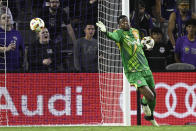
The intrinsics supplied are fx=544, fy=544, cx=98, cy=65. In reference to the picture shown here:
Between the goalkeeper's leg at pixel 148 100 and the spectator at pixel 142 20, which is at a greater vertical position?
the spectator at pixel 142 20

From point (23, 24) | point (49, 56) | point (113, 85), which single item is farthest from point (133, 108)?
point (23, 24)

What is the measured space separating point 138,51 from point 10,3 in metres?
4.21

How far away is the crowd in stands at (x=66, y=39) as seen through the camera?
1227 cm

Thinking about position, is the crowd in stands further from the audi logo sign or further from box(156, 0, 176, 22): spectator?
box(156, 0, 176, 22): spectator

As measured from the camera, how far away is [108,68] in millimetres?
11875

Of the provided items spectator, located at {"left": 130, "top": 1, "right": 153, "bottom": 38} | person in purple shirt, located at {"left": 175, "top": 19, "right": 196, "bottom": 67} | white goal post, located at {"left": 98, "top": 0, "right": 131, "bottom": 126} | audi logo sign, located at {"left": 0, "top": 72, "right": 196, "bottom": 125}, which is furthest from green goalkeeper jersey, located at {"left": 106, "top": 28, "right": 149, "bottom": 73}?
person in purple shirt, located at {"left": 175, "top": 19, "right": 196, "bottom": 67}

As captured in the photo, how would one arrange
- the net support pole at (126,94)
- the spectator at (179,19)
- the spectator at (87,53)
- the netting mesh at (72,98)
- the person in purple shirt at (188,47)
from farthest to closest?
1. the spectator at (179,19)
2. the person in purple shirt at (188,47)
3. the spectator at (87,53)
4. the netting mesh at (72,98)
5. the net support pole at (126,94)

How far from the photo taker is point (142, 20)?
1309 cm

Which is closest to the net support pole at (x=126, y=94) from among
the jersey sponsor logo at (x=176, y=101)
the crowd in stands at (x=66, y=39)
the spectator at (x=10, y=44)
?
the crowd in stands at (x=66, y=39)

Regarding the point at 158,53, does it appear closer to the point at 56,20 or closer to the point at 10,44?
the point at 56,20

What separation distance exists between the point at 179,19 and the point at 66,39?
2821mm

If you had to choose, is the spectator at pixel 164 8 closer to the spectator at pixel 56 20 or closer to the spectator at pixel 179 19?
the spectator at pixel 179 19

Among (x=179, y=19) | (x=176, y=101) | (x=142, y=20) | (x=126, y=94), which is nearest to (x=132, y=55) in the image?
(x=126, y=94)

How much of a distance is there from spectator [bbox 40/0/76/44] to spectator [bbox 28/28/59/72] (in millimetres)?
195
